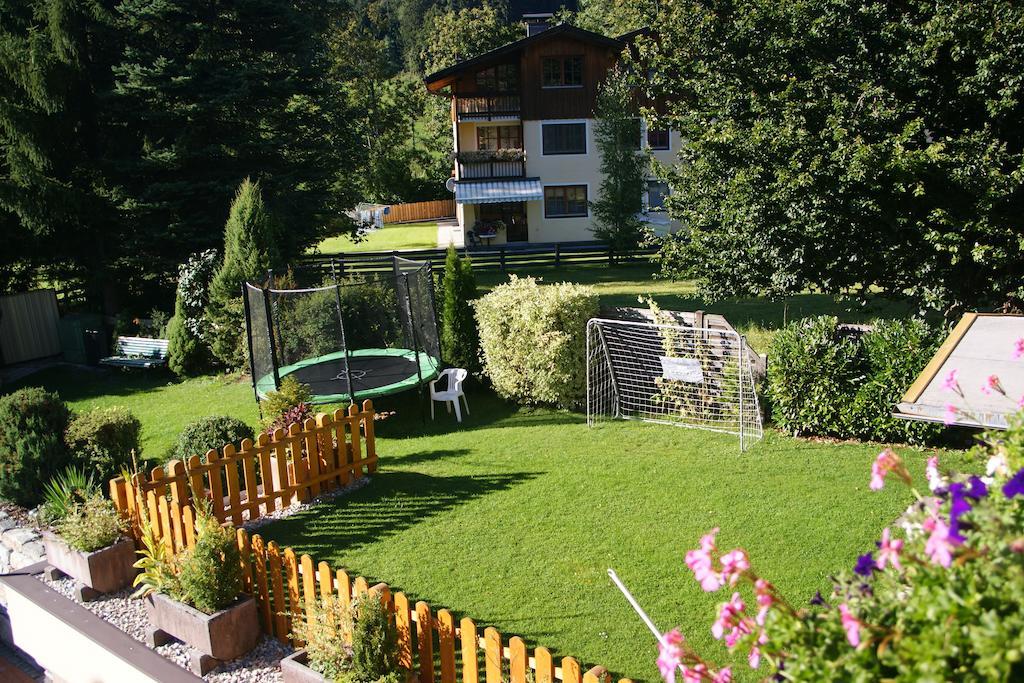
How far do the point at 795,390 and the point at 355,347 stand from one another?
A: 27.4 ft

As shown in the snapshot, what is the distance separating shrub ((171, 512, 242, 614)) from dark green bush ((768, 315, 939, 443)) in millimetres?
7780

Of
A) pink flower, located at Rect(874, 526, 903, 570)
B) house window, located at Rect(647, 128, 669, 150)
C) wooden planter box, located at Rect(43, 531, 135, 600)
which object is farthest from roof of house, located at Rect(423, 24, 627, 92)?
pink flower, located at Rect(874, 526, 903, 570)

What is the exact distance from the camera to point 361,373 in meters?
14.3

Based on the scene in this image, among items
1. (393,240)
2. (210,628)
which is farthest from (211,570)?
(393,240)

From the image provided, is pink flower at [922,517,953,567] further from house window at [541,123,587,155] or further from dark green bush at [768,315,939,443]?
house window at [541,123,587,155]

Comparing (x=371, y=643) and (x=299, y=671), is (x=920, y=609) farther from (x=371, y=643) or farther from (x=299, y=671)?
(x=299, y=671)

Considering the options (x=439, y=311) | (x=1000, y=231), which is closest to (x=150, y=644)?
(x=439, y=311)

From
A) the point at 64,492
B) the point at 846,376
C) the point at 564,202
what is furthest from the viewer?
the point at 564,202

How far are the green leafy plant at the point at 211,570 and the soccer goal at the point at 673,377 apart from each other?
21.8ft

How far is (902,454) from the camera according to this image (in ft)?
35.0

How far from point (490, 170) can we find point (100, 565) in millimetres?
31570

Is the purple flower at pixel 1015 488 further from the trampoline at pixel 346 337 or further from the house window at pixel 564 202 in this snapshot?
the house window at pixel 564 202

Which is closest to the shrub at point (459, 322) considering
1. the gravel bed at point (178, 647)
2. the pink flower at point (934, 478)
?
the gravel bed at point (178, 647)

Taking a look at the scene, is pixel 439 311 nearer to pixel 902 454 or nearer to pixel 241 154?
pixel 902 454
